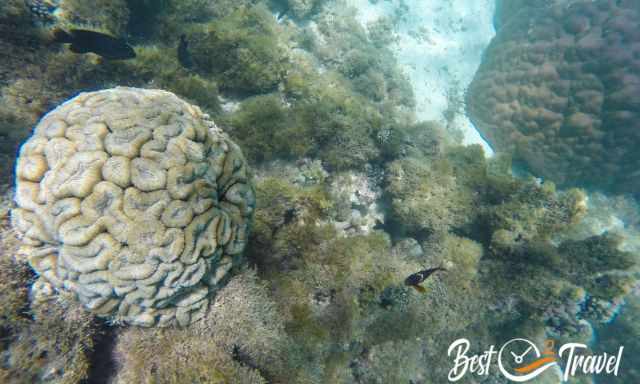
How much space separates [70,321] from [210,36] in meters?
5.50

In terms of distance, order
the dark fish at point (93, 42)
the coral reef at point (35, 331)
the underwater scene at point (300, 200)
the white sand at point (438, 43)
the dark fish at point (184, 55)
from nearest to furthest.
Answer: the coral reef at point (35, 331)
the underwater scene at point (300, 200)
the dark fish at point (93, 42)
the dark fish at point (184, 55)
the white sand at point (438, 43)

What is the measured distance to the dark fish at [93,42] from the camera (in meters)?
3.97

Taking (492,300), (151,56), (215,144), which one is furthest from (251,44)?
(492,300)

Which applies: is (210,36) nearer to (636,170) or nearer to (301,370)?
(301,370)

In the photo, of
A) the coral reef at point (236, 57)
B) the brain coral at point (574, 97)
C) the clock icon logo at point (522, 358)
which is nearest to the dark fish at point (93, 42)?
the coral reef at point (236, 57)

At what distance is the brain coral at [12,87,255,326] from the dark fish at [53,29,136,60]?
4.26ft

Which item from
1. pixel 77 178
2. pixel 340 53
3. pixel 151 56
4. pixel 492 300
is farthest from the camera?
pixel 340 53

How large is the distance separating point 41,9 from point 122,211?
4.55 m

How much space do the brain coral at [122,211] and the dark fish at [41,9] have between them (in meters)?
3.05

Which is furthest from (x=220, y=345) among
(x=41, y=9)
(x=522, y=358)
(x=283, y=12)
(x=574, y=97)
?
(x=574, y=97)

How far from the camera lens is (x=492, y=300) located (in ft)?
19.6

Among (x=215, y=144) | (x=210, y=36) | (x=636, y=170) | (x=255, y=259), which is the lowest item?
(x=255, y=259)

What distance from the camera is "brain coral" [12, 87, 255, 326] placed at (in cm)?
278

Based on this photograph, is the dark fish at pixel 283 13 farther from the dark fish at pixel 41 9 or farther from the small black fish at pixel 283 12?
the dark fish at pixel 41 9
